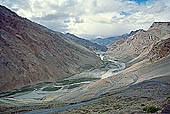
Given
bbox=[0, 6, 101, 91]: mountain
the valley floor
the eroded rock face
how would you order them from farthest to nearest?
the eroded rock face → bbox=[0, 6, 101, 91]: mountain → the valley floor

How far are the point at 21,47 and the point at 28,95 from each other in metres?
32.5

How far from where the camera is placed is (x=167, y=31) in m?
189

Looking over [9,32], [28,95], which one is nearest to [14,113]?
[28,95]

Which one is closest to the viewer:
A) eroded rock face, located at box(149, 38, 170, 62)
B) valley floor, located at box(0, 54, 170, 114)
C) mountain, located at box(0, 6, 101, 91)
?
valley floor, located at box(0, 54, 170, 114)

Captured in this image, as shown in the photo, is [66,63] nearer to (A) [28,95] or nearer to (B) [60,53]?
(B) [60,53]

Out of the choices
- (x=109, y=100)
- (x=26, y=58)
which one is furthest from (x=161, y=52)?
(x=109, y=100)

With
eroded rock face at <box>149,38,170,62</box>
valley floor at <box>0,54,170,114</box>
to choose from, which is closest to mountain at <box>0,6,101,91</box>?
valley floor at <box>0,54,170,114</box>

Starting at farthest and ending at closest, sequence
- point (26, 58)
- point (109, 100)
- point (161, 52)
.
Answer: point (26, 58), point (161, 52), point (109, 100)

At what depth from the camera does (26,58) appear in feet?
299

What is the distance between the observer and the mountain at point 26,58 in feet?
260

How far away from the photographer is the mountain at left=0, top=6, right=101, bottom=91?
79.2m

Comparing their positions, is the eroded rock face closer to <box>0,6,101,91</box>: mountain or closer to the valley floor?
the valley floor

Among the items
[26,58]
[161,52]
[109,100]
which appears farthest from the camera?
[26,58]

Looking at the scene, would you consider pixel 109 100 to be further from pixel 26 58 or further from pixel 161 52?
pixel 26 58
